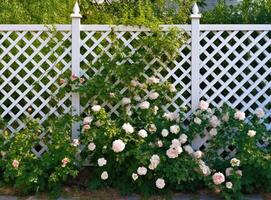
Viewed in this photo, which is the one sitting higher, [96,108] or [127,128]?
[96,108]

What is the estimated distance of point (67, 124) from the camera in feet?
16.4

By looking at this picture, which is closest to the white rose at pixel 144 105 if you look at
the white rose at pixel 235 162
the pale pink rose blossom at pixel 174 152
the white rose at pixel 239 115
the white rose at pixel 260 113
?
the pale pink rose blossom at pixel 174 152

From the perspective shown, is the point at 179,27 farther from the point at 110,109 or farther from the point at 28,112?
the point at 28,112

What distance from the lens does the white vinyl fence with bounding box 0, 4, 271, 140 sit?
517 cm

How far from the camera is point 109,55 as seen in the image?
5.19m

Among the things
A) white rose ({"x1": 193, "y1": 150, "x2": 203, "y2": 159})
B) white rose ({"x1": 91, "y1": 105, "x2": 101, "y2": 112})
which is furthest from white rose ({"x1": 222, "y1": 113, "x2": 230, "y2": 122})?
white rose ({"x1": 91, "y1": 105, "x2": 101, "y2": 112})

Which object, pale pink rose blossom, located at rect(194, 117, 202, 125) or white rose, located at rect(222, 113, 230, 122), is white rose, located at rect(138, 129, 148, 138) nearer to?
pale pink rose blossom, located at rect(194, 117, 202, 125)

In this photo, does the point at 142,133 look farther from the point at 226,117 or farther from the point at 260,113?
the point at 260,113

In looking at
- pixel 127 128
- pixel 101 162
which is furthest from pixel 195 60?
pixel 101 162

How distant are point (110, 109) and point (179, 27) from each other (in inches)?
43.4

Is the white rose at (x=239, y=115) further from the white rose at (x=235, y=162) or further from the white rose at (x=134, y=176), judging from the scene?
the white rose at (x=134, y=176)

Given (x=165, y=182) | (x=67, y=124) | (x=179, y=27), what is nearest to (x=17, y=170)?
(x=67, y=124)

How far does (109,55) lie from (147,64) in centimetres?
40

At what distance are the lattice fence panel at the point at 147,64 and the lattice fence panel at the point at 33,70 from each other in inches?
7.8
